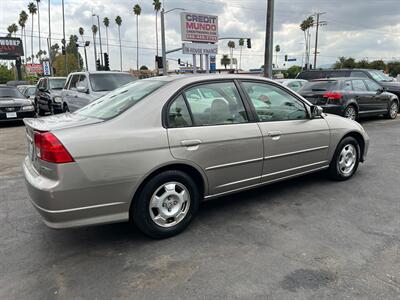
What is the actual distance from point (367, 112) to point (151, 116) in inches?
379

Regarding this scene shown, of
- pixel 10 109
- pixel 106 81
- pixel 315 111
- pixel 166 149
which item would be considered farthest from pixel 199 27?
pixel 166 149

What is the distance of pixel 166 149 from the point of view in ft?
10.7

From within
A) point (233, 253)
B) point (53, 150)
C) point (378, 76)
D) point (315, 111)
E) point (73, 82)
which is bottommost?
point (233, 253)

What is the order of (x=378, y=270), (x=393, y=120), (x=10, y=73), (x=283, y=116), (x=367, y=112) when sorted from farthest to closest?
(x=10, y=73)
(x=393, y=120)
(x=367, y=112)
(x=283, y=116)
(x=378, y=270)

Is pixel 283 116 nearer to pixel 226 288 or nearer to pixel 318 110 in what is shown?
pixel 318 110

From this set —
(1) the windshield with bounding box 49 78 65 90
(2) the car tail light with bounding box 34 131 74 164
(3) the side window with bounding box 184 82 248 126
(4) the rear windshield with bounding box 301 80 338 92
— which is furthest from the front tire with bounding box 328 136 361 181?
(1) the windshield with bounding box 49 78 65 90

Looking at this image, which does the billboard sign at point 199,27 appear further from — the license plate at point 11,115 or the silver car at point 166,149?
the silver car at point 166,149

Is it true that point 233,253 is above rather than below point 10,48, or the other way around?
below

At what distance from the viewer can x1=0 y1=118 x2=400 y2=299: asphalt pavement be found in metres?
2.63

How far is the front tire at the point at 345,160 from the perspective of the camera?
4926mm

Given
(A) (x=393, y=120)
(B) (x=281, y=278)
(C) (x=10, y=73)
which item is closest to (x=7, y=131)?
(B) (x=281, y=278)

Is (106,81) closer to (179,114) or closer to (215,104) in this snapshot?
(215,104)

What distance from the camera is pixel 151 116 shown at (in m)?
3.29

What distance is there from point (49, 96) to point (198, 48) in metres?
10.1
